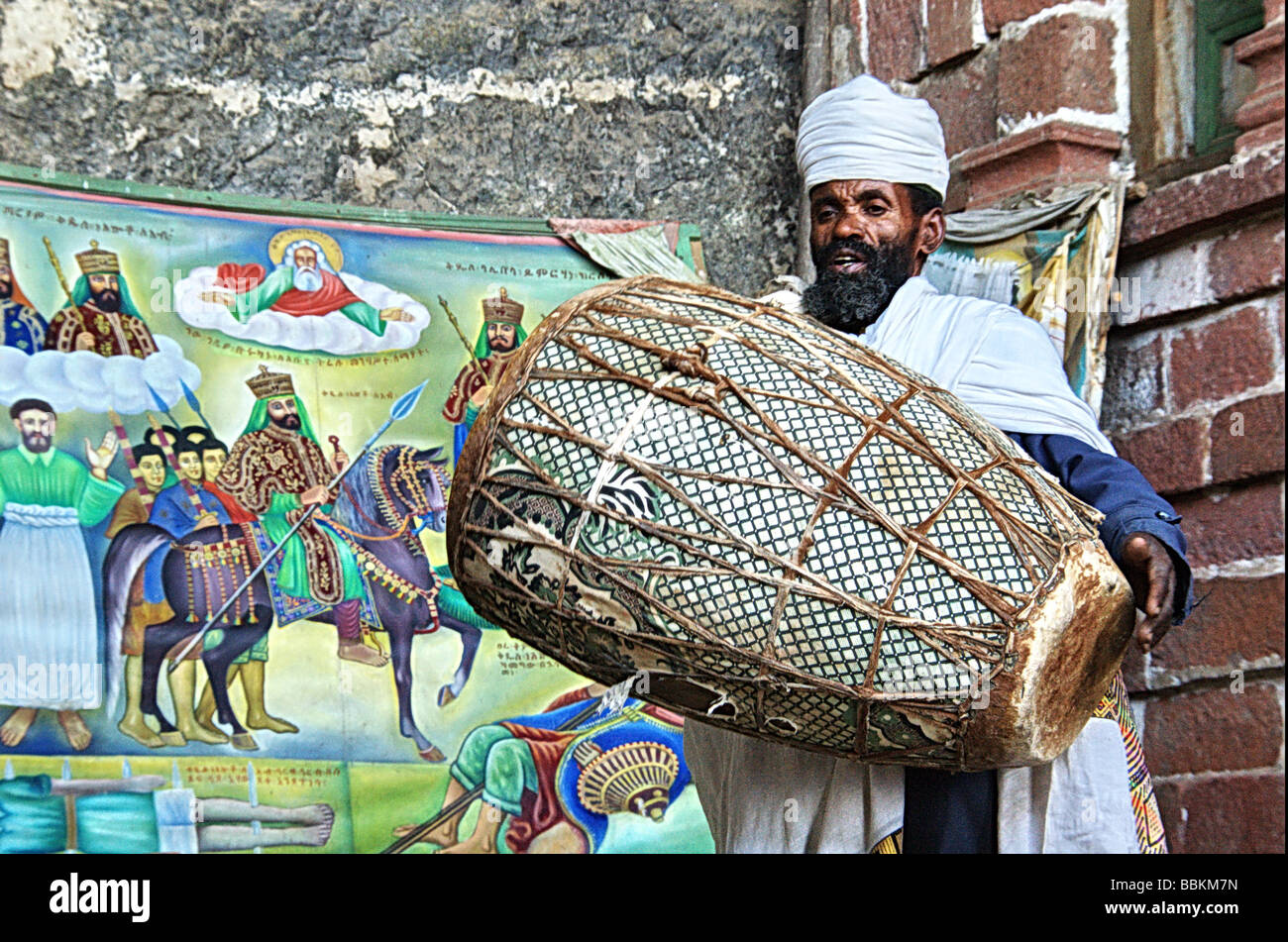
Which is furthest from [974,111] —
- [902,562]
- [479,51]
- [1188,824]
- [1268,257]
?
[902,562]

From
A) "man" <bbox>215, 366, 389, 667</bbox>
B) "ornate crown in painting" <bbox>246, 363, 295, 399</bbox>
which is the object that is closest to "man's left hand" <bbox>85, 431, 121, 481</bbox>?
"man" <bbox>215, 366, 389, 667</bbox>

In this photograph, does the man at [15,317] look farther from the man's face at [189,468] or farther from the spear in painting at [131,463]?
the man's face at [189,468]

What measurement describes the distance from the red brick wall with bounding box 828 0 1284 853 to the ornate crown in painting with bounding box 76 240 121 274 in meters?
2.39

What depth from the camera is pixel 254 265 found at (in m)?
4.30

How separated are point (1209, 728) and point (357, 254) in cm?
257

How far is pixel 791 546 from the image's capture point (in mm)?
2070

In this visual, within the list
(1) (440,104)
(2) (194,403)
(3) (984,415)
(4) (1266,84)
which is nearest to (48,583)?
(2) (194,403)

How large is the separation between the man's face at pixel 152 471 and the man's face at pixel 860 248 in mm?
1972

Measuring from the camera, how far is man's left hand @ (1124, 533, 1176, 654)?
2195mm

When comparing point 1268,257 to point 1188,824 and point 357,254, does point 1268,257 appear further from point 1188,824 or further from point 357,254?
point 357,254

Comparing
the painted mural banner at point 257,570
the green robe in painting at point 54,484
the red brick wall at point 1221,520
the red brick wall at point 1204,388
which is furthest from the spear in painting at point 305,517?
the red brick wall at point 1221,520

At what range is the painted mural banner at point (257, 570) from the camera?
3.95 m

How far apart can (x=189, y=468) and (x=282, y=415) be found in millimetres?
284

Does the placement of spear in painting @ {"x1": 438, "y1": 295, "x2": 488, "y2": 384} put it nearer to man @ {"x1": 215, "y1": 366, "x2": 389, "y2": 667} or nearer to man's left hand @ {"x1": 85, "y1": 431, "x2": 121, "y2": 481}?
man @ {"x1": 215, "y1": 366, "x2": 389, "y2": 667}
